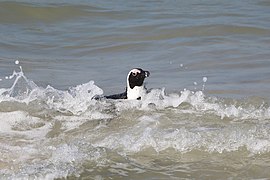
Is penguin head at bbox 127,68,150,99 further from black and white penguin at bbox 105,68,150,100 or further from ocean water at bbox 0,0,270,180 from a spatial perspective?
ocean water at bbox 0,0,270,180

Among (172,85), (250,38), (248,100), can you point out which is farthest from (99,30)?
(248,100)

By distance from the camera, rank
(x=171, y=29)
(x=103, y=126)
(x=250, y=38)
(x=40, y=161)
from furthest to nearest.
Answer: (x=171, y=29)
(x=250, y=38)
(x=103, y=126)
(x=40, y=161)

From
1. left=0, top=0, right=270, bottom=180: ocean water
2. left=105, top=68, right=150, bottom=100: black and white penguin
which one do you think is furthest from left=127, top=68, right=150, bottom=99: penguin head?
left=0, top=0, right=270, bottom=180: ocean water

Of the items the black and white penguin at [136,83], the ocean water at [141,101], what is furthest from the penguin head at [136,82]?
the ocean water at [141,101]

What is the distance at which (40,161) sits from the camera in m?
6.29

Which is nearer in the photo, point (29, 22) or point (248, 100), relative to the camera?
point (248, 100)

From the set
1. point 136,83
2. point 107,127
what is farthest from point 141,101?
point 107,127

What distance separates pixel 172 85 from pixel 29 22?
7907mm

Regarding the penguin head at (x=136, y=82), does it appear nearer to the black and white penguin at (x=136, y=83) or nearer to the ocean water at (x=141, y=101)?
the black and white penguin at (x=136, y=83)

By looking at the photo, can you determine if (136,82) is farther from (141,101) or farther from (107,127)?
(107,127)

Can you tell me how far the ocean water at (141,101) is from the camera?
6355 mm

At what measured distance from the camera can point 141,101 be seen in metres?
8.33

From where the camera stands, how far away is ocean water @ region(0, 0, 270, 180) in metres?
6.36

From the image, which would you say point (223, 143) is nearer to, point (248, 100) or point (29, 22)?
point (248, 100)
